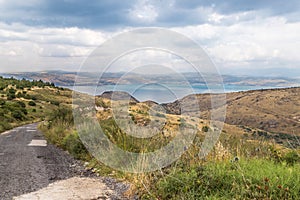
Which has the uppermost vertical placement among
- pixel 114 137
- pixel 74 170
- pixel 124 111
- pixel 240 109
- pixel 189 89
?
pixel 189 89

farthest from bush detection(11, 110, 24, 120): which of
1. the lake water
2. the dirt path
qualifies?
the lake water

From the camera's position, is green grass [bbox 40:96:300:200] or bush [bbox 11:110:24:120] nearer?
green grass [bbox 40:96:300:200]

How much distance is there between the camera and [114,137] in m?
9.41

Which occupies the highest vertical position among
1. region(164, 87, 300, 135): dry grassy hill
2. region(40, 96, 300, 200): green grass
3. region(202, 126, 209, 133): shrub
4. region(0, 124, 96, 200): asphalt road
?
region(202, 126, 209, 133): shrub

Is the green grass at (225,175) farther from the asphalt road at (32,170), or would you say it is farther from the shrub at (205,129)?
the asphalt road at (32,170)

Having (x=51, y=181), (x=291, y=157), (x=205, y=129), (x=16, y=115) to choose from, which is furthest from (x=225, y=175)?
(x=16, y=115)

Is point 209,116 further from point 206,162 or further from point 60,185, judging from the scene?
point 60,185

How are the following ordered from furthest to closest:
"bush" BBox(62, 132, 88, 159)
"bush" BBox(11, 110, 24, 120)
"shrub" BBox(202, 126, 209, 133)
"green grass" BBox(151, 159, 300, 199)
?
"bush" BBox(11, 110, 24, 120), "bush" BBox(62, 132, 88, 159), "shrub" BBox(202, 126, 209, 133), "green grass" BBox(151, 159, 300, 199)

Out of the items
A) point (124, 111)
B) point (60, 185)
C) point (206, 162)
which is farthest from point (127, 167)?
point (124, 111)

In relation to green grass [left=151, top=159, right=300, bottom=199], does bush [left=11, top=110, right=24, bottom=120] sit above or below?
below

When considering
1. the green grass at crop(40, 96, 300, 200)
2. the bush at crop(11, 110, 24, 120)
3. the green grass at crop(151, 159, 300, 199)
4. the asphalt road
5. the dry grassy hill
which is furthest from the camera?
the dry grassy hill

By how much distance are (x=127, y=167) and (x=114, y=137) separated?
2004mm

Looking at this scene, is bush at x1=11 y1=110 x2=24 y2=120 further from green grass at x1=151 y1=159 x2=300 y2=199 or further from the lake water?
green grass at x1=151 y1=159 x2=300 y2=199

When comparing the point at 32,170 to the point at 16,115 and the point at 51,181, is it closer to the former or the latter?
the point at 51,181
